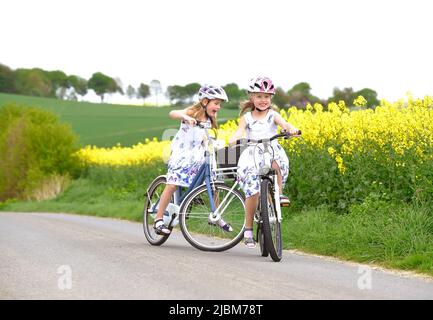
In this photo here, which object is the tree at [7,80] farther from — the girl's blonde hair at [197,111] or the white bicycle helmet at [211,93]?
the white bicycle helmet at [211,93]

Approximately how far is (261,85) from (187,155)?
4.66 feet

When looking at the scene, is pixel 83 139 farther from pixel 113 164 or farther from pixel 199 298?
pixel 199 298

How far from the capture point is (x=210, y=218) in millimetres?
8758

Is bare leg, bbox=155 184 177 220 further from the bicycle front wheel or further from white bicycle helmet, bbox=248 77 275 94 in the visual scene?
white bicycle helmet, bbox=248 77 275 94

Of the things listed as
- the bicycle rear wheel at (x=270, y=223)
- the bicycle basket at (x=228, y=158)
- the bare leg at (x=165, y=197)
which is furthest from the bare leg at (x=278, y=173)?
the bare leg at (x=165, y=197)

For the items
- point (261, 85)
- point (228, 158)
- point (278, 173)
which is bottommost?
point (278, 173)

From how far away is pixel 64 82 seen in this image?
13175 centimetres

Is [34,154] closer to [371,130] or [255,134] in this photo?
[371,130]

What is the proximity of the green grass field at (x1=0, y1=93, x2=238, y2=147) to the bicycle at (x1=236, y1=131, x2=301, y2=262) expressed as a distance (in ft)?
162

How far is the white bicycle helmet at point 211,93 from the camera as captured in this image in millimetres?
8883

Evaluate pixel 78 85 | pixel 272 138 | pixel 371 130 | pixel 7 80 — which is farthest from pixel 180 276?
pixel 78 85

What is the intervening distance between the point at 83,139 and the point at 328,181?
189 feet
